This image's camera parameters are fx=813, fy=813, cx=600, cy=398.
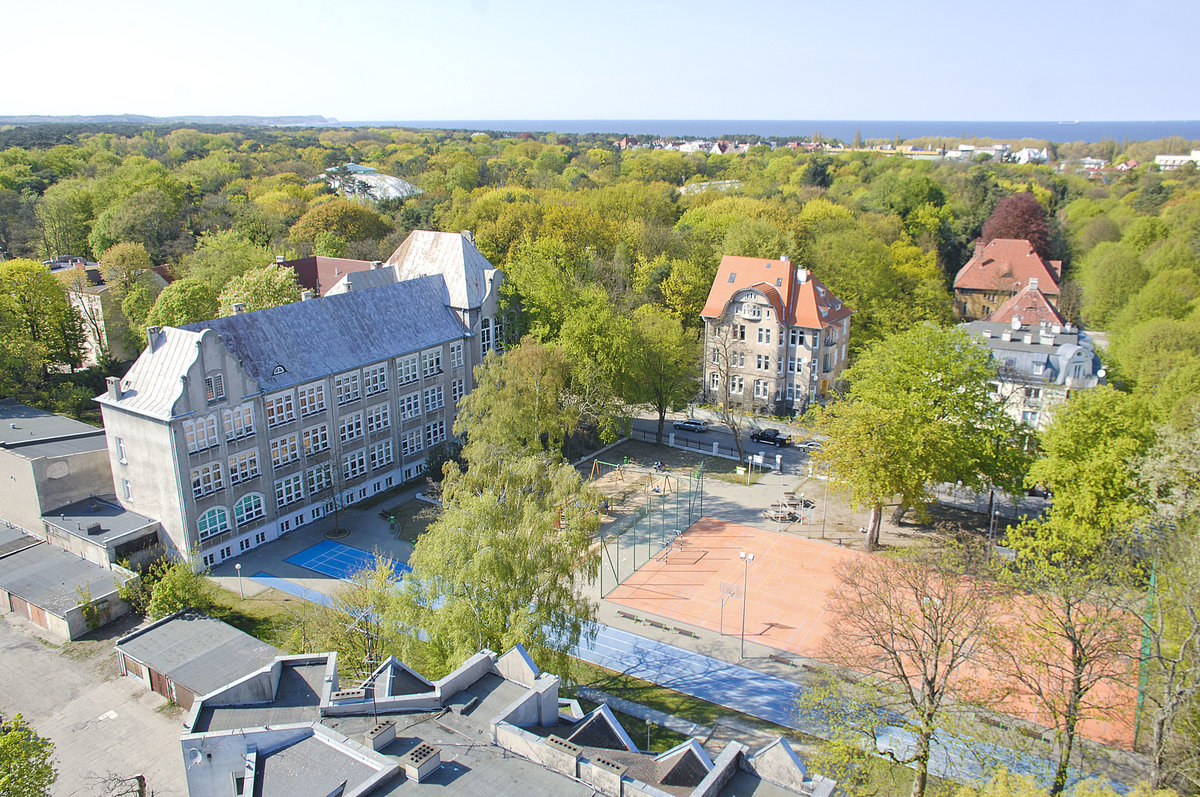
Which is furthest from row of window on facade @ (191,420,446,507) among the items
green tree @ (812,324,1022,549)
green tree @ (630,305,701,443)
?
green tree @ (812,324,1022,549)

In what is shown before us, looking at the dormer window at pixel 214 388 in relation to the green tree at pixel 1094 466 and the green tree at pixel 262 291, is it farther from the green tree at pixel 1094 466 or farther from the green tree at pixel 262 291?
the green tree at pixel 1094 466

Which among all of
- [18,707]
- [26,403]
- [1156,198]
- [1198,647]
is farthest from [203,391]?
[1156,198]

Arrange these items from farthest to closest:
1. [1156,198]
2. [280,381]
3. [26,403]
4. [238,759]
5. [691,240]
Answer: [1156,198]
[691,240]
[26,403]
[280,381]
[238,759]

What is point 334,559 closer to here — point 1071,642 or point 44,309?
point 1071,642

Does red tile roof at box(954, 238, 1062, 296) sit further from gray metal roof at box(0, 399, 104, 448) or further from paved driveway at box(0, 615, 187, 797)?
paved driveway at box(0, 615, 187, 797)

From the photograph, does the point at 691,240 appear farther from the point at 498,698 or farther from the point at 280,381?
the point at 498,698

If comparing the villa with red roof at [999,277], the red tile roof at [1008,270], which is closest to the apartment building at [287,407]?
the villa with red roof at [999,277]

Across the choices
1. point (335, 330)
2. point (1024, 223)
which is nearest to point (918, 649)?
point (335, 330)
